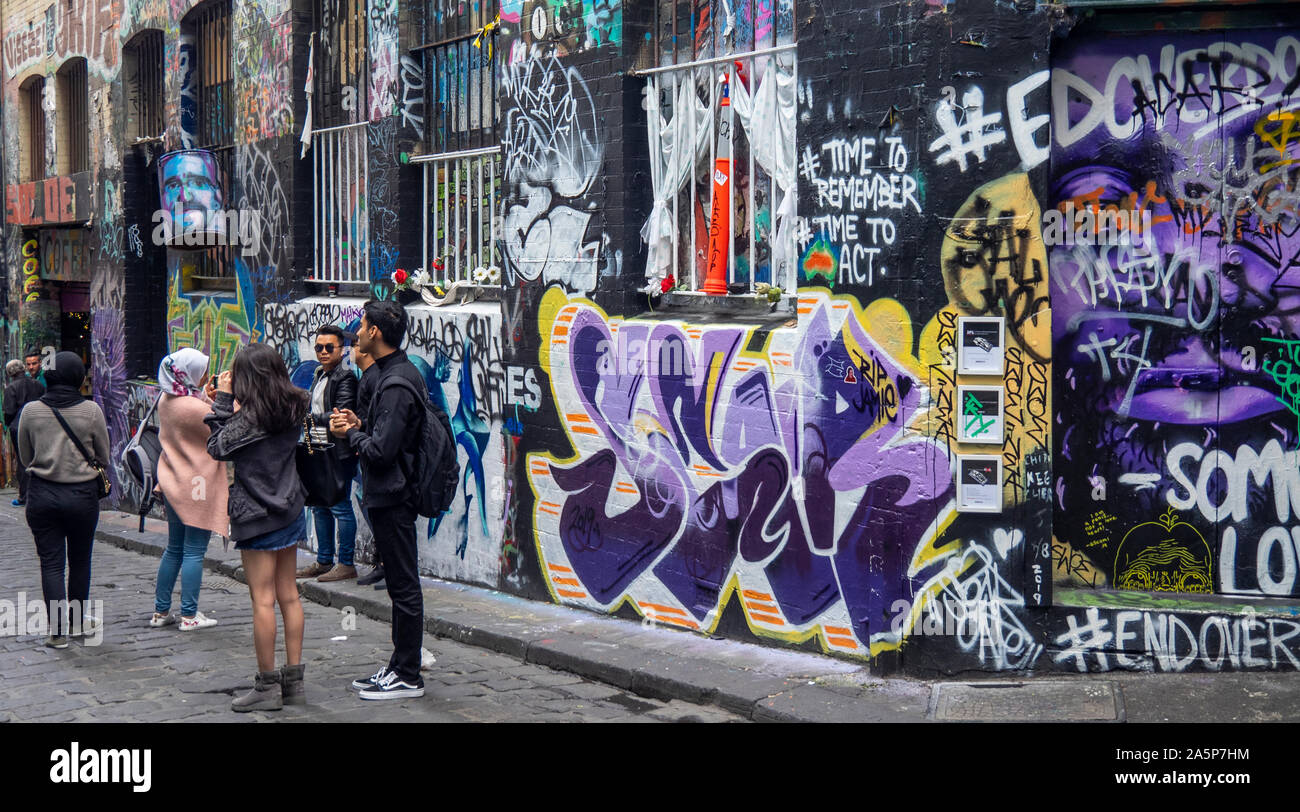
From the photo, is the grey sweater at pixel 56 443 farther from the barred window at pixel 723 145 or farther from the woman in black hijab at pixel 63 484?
the barred window at pixel 723 145

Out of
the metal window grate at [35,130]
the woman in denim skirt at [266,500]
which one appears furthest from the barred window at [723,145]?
the metal window grate at [35,130]

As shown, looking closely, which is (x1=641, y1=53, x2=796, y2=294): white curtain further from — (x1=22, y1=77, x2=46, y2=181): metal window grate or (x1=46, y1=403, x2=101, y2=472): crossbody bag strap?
(x1=22, y1=77, x2=46, y2=181): metal window grate

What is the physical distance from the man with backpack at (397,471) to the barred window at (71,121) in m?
12.5

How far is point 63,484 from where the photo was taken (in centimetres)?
811

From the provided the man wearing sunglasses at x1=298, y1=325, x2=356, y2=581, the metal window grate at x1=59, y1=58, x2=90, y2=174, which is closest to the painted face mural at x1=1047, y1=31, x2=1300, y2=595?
the man wearing sunglasses at x1=298, y1=325, x2=356, y2=581

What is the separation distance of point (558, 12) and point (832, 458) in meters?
3.86

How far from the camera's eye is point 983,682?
251 inches

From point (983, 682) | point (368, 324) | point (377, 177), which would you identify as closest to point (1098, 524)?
point (983, 682)

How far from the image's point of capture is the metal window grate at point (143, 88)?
15.1 meters

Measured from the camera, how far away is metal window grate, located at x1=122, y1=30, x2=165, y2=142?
595 inches

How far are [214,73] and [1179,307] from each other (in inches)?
426

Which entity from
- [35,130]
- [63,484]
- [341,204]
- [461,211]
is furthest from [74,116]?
[63,484]

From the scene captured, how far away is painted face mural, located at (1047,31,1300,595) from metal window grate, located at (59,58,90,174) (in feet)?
47.3
